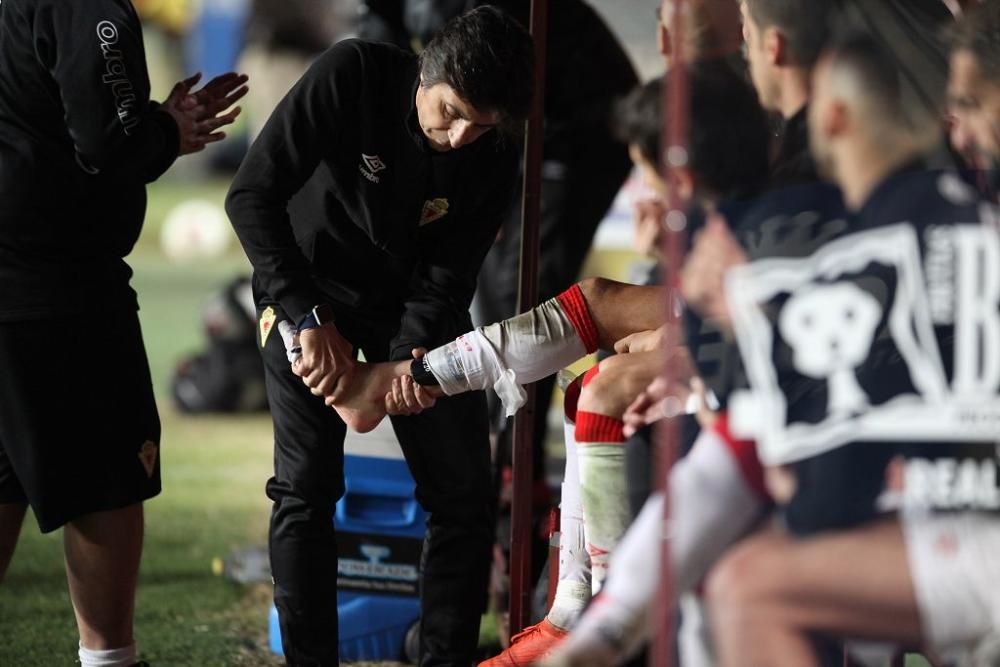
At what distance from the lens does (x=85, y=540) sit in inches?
106

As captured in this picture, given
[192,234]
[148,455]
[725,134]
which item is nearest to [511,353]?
[148,455]

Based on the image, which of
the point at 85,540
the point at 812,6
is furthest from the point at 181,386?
the point at 812,6

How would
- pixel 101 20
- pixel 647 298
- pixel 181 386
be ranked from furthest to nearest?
pixel 181 386, pixel 647 298, pixel 101 20

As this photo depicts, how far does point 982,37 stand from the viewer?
1.96 meters

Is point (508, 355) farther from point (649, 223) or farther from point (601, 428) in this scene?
point (649, 223)

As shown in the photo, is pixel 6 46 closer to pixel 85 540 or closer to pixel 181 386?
pixel 85 540

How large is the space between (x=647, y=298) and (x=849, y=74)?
925 millimetres

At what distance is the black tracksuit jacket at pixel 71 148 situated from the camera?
2.49m

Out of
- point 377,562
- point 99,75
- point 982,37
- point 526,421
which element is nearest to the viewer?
point 982,37

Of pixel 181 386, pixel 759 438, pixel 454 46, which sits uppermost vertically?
pixel 454 46

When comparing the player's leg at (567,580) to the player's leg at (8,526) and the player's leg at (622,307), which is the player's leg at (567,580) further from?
the player's leg at (8,526)

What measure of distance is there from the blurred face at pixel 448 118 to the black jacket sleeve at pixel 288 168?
150mm

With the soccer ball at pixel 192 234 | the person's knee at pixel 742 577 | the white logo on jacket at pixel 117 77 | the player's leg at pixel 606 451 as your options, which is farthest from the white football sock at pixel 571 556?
the soccer ball at pixel 192 234

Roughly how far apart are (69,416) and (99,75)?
65cm
